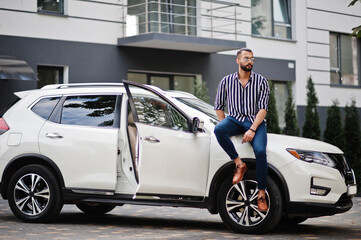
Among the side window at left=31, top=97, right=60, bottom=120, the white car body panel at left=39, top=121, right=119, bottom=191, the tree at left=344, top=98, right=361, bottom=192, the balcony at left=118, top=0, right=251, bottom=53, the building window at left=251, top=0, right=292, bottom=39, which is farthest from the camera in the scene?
the building window at left=251, top=0, right=292, bottom=39

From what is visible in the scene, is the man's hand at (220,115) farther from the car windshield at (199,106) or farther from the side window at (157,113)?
the side window at (157,113)

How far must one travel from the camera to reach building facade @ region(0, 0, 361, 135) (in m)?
18.1

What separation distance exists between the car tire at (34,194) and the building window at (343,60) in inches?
712

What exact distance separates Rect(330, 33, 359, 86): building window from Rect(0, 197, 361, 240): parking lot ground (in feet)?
49.0

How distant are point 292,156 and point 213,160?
0.99 meters

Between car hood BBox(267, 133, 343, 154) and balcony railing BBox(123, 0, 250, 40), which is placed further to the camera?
balcony railing BBox(123, 0, 250, 40)

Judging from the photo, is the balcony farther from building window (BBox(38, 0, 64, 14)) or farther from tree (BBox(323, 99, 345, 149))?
tree (BBox(323, 99, 345, 149))

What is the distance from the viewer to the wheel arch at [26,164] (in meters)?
9.31

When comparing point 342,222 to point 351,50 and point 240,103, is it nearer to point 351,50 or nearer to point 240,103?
point 240,103

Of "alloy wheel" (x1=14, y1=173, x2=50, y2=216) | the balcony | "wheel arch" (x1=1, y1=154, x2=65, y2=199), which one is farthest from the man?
the balcony

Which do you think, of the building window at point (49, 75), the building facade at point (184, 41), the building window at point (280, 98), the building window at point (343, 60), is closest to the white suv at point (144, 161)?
the building facade at point (184, 41)

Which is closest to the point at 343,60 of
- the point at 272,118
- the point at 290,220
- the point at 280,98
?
the point at 280,98

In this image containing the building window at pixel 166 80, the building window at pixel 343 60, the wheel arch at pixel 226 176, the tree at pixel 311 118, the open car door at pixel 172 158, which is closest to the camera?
the wheel arch at pixel 226 176

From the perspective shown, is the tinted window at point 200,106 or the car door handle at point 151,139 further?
the tinted window at point 200,106
